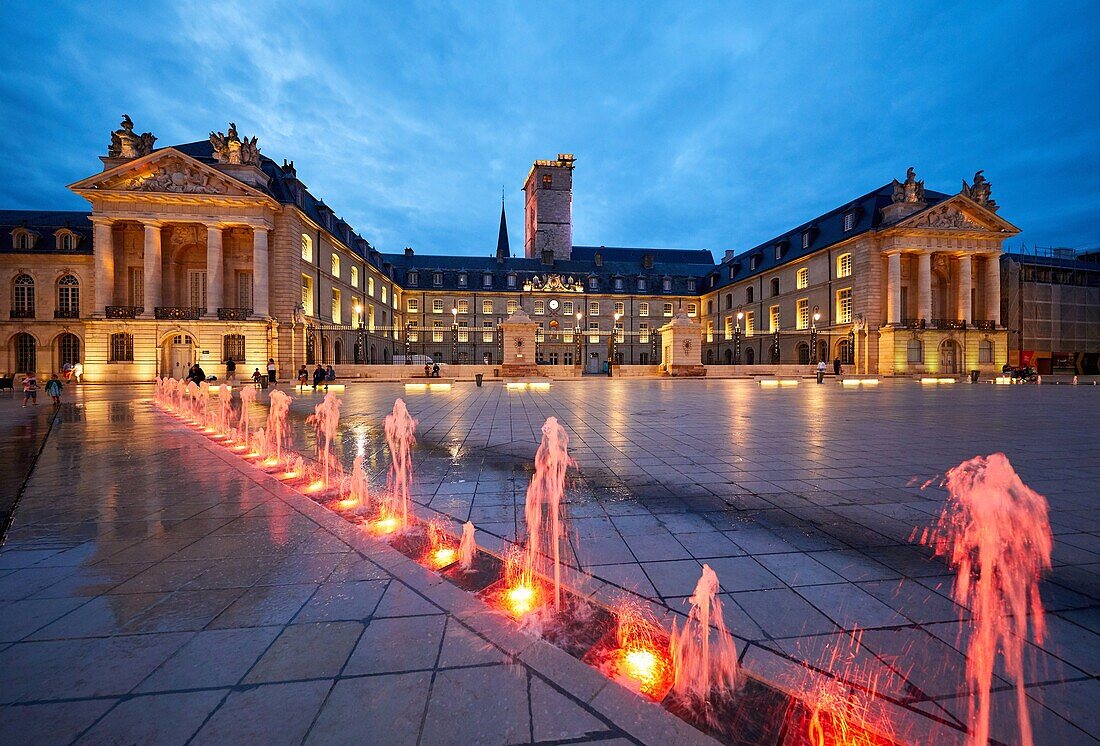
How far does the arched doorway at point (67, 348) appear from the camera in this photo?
3566cm

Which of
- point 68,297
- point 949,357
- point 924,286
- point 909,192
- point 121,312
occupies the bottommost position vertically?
point 949,357

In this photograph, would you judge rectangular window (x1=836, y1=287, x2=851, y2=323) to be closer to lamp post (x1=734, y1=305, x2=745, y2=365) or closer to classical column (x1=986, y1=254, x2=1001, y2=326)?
lamp post (x1=734, y1=305, x2=745, y2=365)

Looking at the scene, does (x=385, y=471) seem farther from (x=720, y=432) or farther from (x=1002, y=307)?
(x=1002, y=307)

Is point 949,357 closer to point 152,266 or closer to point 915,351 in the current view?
point 915,351

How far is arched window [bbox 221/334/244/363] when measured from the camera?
98.0 ft

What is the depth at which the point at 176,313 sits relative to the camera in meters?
29.9

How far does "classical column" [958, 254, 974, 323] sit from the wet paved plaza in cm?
4403

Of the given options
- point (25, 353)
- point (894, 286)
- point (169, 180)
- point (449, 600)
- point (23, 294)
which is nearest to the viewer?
point (449, 600)

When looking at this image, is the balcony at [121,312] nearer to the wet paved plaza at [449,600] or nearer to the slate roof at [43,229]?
the slate roof at [43,229]

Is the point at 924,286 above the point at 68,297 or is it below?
above

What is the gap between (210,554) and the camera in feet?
11.3

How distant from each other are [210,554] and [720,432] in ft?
26.5

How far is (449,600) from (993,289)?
54.6 meters

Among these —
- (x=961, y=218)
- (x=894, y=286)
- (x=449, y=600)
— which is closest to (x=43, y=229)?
(x=449, y=600)
